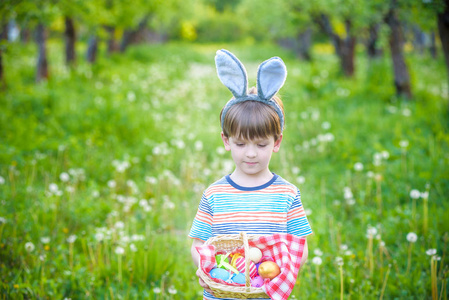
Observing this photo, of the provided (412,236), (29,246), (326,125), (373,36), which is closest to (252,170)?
(412,236)

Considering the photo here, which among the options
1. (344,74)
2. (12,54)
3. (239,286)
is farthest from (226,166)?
(344,74)

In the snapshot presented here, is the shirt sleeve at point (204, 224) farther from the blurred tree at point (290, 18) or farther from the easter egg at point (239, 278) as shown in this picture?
the blurred tree at point (290, 18)

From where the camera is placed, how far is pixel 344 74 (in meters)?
12.3

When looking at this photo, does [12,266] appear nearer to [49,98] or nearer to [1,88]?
[49,98]

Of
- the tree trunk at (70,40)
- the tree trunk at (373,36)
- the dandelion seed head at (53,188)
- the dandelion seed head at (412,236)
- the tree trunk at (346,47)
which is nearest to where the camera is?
the dandelion seed head at (412,236)

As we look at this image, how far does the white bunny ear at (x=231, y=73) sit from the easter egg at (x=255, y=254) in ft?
2.54

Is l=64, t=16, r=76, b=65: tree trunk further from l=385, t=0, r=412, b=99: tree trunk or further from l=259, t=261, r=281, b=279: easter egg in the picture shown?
l=259, t=261, r=281, b=279: easter egg

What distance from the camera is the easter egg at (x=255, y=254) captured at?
1935 mm

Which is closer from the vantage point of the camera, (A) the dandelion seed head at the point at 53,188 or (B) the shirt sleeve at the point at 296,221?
(B) the shirt sleeve at the point at 296,221

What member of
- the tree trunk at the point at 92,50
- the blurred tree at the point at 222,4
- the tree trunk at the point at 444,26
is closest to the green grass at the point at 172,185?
the tree trunk at the point at 444,26

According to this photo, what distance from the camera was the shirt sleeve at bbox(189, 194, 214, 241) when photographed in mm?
2135

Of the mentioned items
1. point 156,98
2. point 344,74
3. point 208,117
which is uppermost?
point 344,74

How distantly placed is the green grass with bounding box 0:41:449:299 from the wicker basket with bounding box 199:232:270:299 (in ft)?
3.07

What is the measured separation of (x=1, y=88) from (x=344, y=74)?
923cm
